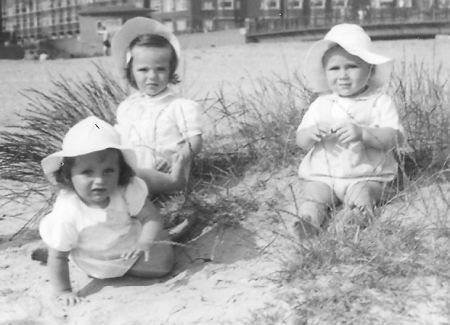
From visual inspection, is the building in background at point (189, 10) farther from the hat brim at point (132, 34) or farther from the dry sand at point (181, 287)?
the dry sand at point (181, 287)

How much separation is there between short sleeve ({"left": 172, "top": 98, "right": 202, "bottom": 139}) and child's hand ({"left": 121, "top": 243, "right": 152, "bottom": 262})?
0.75 metres

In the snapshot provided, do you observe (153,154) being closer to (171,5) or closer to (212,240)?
(212,240)

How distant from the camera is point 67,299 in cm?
230

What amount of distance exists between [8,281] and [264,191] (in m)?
1.23

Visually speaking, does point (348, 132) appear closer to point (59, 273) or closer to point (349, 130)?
point (349, 130)

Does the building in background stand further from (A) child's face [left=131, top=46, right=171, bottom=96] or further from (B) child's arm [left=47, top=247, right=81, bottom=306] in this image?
(B) child's arm [left=47, top=247, right=81, bottom=306]

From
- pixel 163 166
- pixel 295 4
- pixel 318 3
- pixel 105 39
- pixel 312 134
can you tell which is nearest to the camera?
pixel 312 134

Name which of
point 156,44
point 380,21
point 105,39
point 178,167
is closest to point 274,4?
point 380,21

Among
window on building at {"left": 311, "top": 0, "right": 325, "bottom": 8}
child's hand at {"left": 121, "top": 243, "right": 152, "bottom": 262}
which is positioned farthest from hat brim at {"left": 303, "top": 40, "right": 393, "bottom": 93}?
window on building at {"left": 311, "top": 0, "right": 325, "bottom": 8}

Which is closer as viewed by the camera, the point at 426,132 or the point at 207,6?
the point at 426,132

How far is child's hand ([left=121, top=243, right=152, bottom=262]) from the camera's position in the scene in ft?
7.78

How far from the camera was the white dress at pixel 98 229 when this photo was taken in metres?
2.32

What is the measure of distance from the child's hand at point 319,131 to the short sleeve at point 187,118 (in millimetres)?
589

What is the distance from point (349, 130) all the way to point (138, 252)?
98 cm
